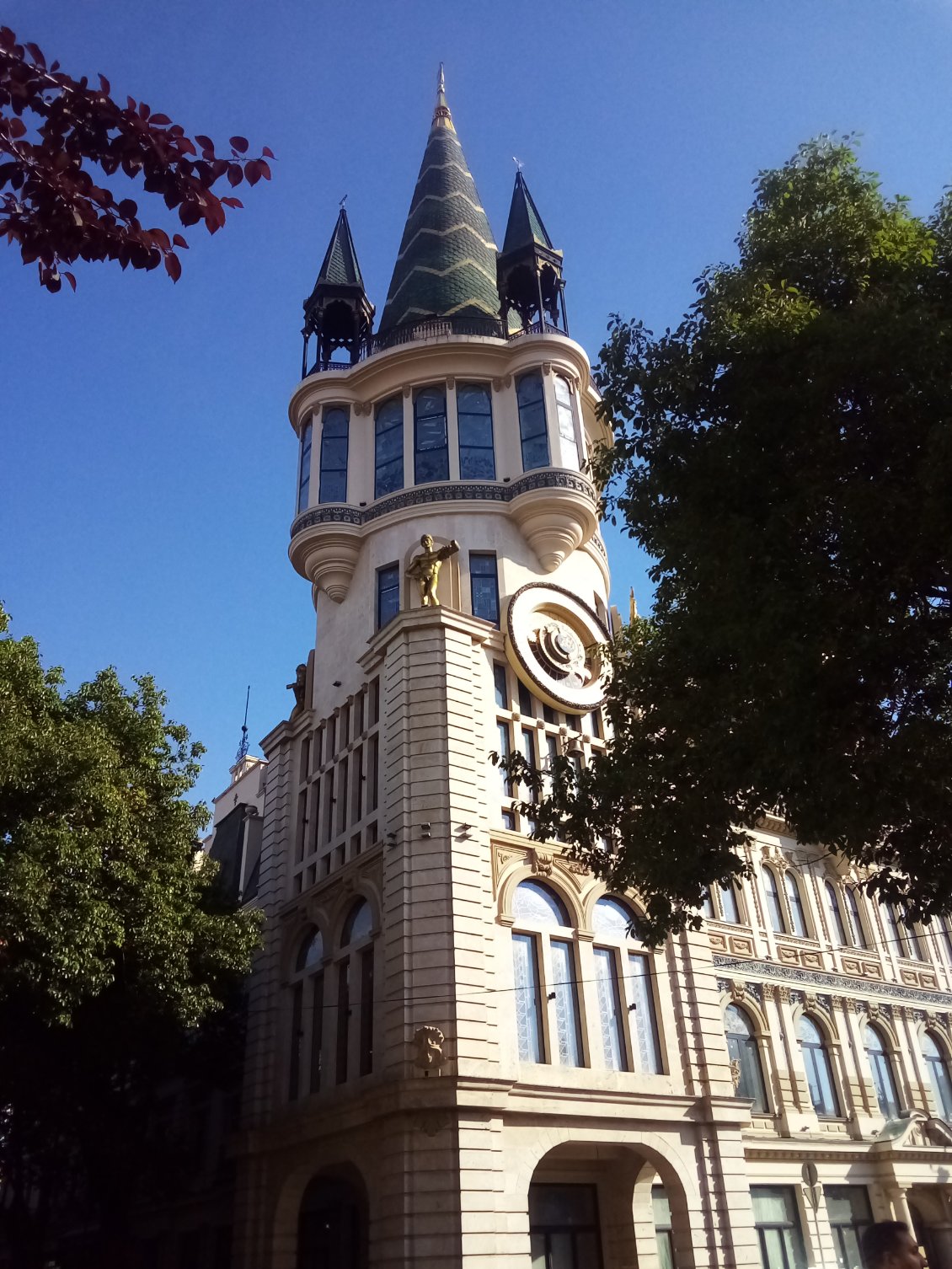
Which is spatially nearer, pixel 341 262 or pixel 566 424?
pixel 566 424

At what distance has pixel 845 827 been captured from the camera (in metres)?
12.1

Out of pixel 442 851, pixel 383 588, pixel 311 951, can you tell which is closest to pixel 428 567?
pixel 383 588

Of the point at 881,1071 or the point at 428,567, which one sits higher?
the point at 428,567

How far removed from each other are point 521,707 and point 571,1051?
837 centimetres

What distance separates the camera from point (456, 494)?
1140 inches

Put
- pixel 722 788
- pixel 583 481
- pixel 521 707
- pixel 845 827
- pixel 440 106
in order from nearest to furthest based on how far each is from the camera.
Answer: pixel 845 827 < pixel 722 788 < pixel 521 707 < pixel 583 481 < pixel 440 106

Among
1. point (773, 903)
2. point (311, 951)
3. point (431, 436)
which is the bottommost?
point (311, 951)

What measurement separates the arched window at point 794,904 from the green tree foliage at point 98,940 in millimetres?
15752

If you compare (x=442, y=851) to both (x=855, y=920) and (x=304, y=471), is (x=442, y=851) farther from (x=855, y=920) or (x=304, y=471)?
(x=855, y=920)

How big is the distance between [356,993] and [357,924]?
5.71ft

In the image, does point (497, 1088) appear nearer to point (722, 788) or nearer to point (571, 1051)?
point (571, 1051)

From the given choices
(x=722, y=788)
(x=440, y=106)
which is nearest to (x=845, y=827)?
(x=722, y=788)

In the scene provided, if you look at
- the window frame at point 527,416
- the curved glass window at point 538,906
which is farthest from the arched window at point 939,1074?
the window frame at point 527,416

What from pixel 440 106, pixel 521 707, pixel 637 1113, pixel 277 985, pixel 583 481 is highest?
pixel 440 106
